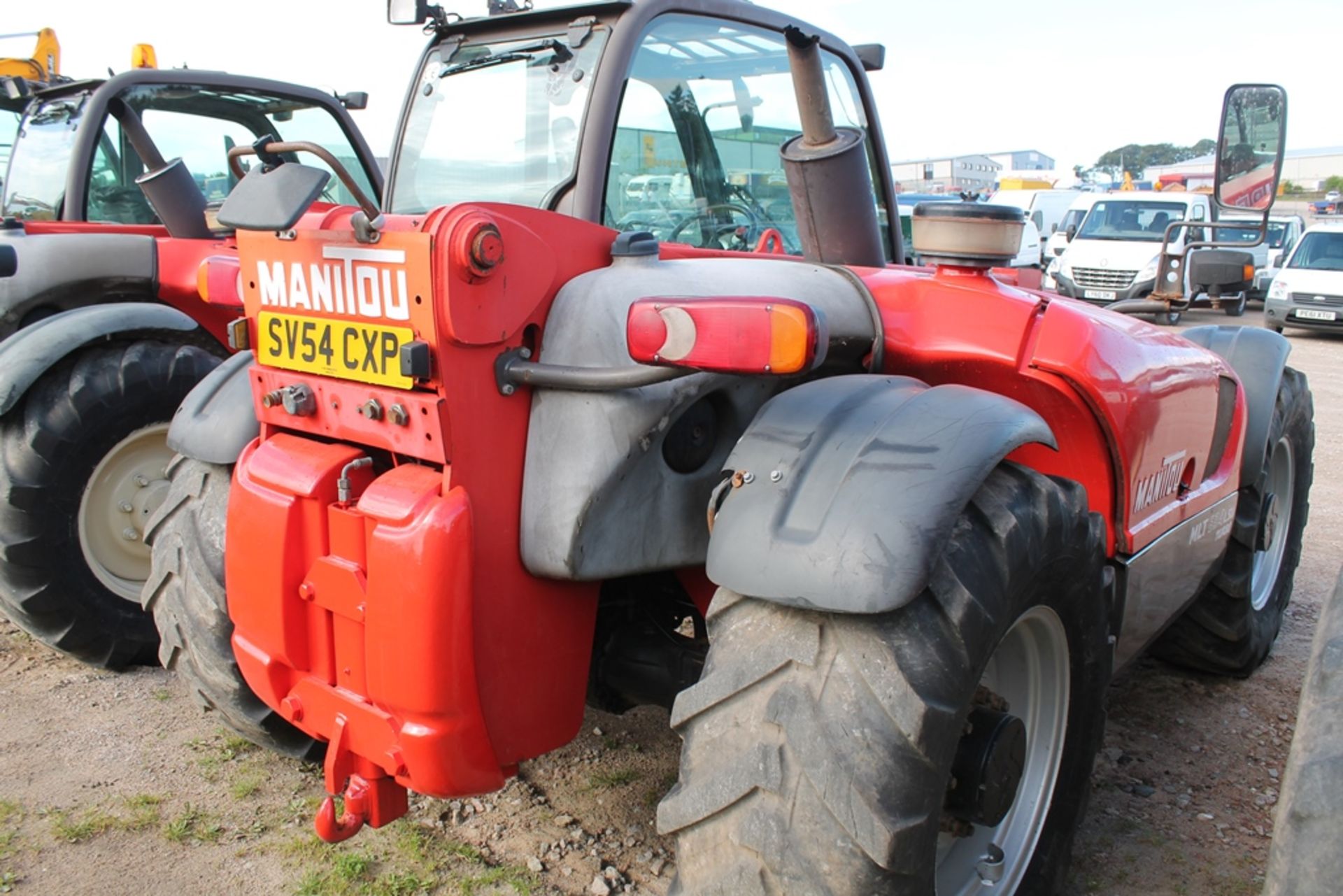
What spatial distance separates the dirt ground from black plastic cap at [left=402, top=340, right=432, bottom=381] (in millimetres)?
1414

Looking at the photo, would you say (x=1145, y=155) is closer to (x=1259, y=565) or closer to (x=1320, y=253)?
(x=1320, y=253)

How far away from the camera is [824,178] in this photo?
101 inches

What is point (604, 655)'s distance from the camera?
2.57 meters

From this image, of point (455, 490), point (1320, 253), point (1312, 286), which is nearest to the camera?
point (455, 490)

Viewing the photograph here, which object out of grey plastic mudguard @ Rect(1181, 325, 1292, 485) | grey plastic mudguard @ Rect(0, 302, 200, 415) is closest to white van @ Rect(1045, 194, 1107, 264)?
grey plastic mudguard @ Rect(1181, 325, 1292, 485)

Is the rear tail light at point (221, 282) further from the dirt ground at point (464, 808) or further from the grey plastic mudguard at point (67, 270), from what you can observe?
the grey plastic mudguard at point (67, 270)

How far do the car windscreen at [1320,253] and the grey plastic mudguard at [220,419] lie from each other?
17.8 metres

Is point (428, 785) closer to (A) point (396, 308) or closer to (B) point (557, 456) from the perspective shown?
(B) point (557, 456)

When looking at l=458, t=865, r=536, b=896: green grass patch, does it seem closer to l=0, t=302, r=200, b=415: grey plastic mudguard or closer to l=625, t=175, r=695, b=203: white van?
l=625, t=175, r=695, b=203: white van

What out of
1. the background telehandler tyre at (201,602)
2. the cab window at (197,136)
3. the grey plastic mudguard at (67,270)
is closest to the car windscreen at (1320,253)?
the cab window at (197,136)

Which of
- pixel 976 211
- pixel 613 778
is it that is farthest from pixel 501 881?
pixel 976 211

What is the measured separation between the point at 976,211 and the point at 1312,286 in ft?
54.8

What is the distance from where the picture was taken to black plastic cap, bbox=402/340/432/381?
1.87 m

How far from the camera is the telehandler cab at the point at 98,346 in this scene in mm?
3906
